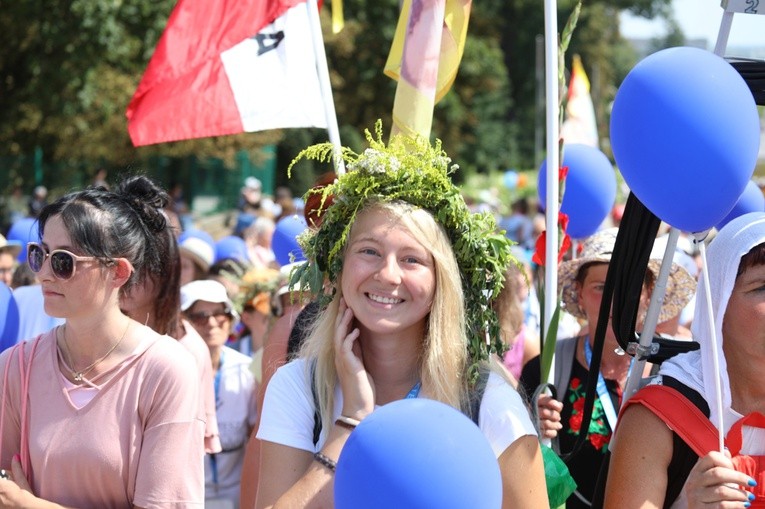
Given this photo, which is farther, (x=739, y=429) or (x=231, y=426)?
(x=231, y=426)

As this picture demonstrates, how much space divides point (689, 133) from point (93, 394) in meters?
1.81

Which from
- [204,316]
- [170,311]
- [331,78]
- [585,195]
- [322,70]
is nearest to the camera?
[170,311]

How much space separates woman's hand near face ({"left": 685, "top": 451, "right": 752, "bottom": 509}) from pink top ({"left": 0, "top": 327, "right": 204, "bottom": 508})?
1.43 metres

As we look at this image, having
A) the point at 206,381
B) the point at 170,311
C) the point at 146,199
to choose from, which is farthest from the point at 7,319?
the point at 146,199

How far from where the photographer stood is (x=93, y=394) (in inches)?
122

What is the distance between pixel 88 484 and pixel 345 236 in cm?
103

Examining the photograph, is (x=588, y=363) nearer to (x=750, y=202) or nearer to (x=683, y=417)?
(x=750, y=202)

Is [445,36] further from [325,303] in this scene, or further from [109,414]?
[109,414]

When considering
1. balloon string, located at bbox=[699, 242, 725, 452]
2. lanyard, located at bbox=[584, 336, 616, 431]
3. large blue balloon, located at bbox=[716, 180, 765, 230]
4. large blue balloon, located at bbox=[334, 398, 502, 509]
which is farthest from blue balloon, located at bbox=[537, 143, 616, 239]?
large blue balloon, located at bbox=[334, 398, 502, 509]

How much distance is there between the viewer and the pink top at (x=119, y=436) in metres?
3.02

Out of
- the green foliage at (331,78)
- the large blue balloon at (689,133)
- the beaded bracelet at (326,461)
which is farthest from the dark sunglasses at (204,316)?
the large blue balloon at (689,133)

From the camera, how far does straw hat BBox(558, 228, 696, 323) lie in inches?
166

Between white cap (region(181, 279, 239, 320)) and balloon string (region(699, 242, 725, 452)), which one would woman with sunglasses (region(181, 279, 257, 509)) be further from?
balloon string (region(699, 242, 725, 452))

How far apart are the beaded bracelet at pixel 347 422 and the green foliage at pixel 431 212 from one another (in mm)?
369
